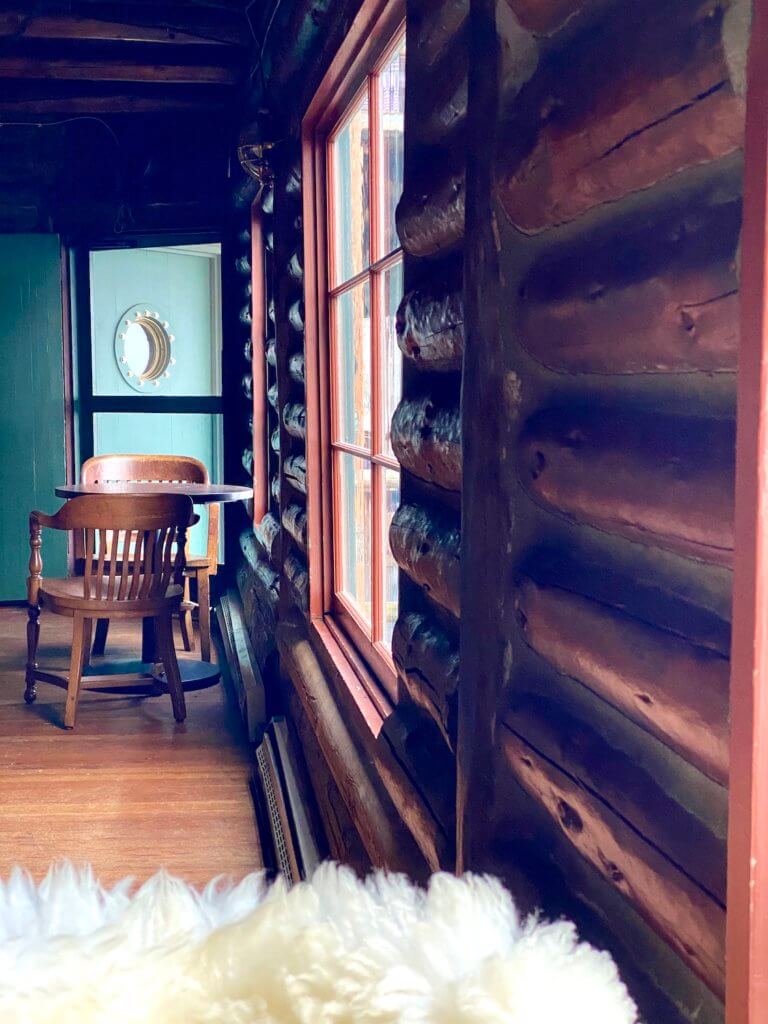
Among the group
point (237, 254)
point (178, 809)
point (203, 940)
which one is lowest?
point (178, 809)

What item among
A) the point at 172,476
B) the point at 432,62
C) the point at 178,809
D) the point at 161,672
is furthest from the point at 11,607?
the point at 432,62

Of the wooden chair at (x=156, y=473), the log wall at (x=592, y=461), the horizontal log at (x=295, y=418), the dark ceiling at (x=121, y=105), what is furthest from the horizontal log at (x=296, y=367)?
the log wall at (x=592, y=461)

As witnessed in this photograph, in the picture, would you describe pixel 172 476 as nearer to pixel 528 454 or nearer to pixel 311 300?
pixel 311 300

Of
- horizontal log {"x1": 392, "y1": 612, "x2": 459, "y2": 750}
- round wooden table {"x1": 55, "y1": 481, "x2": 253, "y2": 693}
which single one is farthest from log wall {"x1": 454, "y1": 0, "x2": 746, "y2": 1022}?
round wooden table {"x1": 55, "y1": 481, "x2": 253, "y2": 693}

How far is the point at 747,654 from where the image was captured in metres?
0.71

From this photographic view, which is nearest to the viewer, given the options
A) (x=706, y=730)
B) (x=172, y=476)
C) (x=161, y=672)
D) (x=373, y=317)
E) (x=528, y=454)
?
(x=706, y=730)

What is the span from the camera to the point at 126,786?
374 cm

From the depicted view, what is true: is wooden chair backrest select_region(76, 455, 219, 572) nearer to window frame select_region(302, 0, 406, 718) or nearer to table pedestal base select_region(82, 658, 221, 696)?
table pedestal base select_region(82, 658, 221, 696)

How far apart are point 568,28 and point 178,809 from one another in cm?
300

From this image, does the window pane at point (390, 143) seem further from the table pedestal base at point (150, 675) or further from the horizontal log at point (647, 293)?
the table pedestal base at point (150, 675)

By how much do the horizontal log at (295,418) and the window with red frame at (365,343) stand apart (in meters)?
0.24

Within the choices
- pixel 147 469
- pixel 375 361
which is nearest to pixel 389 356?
pixel 375 361

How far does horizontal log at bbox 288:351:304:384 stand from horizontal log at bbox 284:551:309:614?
634mm

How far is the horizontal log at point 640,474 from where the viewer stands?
2.70 feet
